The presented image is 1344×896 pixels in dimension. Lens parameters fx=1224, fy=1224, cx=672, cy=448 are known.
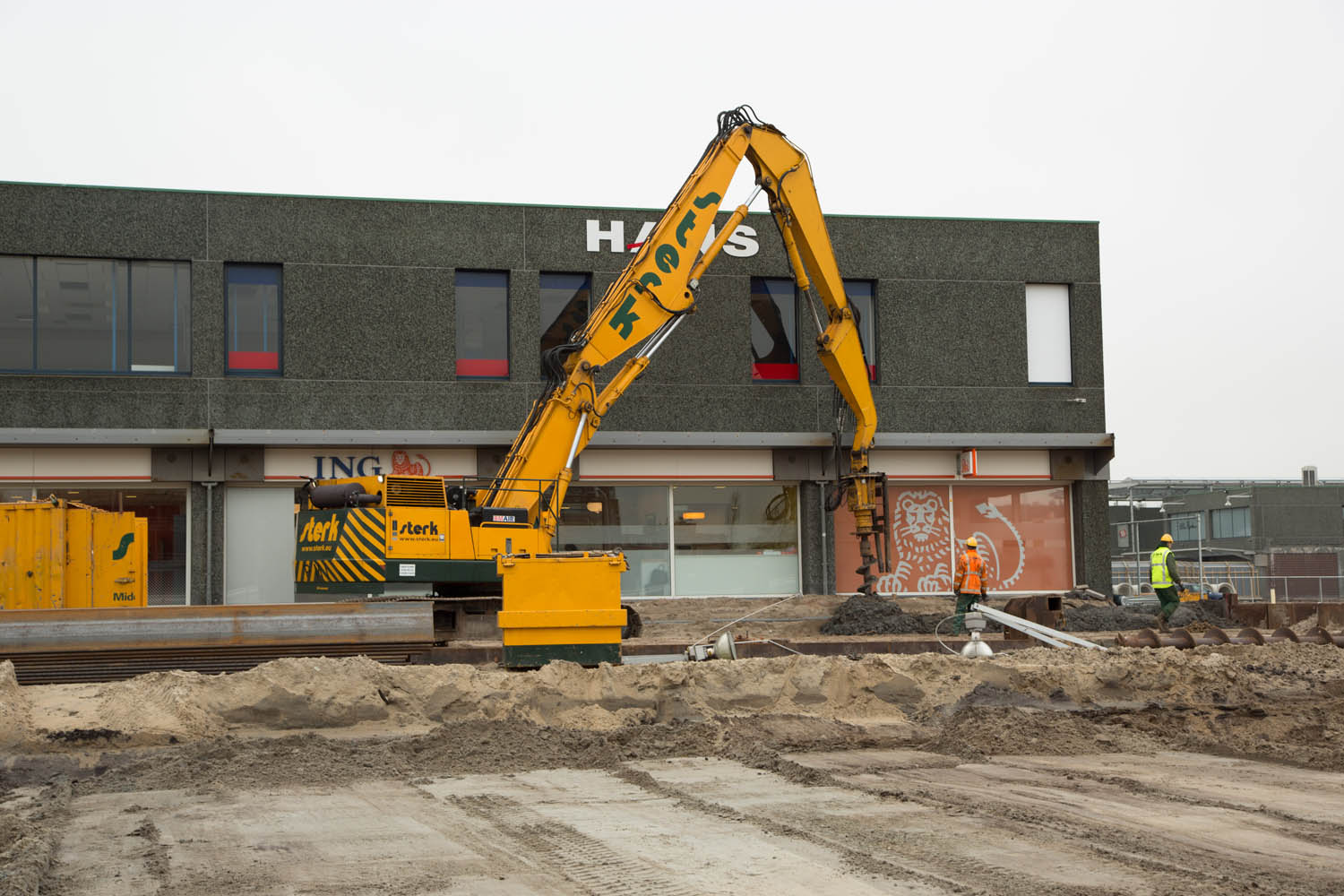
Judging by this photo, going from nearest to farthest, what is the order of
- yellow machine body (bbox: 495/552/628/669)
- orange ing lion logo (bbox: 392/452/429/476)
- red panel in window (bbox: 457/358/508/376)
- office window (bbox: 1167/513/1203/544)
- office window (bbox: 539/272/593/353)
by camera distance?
yellow machine body (bbox: 495/552/628/669) → orange ing lion logo (bbox: 392/452/429/476) → red panel in window (bbox: 457/358/508/376) → office window (bbox: 539/272/593/353) → office window (bbox: 1167/513/1203/544)

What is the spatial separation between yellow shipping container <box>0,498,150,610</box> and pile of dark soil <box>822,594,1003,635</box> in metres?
11.0

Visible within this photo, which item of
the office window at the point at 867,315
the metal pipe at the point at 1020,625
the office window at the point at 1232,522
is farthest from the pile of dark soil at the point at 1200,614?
the office window at the point at 1232,522

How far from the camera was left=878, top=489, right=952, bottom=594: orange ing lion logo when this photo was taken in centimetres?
2553

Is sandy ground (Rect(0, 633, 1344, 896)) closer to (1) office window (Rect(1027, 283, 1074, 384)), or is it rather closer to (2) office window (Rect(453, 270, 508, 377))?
(2) office window (Rect(453, 270, 508, 377))

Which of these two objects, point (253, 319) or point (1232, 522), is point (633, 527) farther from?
point (1232, 522)

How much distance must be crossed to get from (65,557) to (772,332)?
13.8 metres

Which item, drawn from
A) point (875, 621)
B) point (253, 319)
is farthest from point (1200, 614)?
point (253, 319)

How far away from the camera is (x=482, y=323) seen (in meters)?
24.2

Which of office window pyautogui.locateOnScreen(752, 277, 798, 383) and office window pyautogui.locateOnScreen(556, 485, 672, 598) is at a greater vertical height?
office window pyautogui.locateOnScreen(752, 277, 798, 383)

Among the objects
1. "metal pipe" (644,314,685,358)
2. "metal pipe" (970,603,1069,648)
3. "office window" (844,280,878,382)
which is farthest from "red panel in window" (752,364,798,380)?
"metal pipe" (970,603,1069,648)

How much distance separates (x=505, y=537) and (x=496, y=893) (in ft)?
37.6

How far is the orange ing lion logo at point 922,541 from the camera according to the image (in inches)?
1005

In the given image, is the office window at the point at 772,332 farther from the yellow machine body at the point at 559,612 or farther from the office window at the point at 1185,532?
the office window at the point at 1185,532

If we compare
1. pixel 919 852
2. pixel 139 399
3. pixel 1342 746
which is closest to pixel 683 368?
pixel 139 399
